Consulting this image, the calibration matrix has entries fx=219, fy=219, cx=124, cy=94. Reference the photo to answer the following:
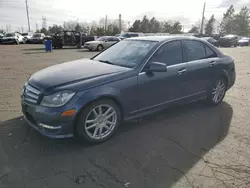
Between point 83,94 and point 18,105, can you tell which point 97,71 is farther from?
point 18,105

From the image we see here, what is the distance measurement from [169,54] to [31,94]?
8.21 ft

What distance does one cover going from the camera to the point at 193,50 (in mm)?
4574

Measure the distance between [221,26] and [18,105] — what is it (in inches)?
3327

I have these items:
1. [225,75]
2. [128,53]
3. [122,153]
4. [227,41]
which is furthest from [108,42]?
[122,153]

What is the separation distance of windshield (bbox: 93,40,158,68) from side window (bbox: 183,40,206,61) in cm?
79

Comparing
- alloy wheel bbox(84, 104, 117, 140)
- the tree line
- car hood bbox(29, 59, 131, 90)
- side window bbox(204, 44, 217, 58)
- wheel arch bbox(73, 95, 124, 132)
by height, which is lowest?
alloy wheel bbox(84, 104, 117, 140)

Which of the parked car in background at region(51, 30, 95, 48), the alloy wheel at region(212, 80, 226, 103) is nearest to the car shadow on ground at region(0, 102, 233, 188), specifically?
the alloy wheel at region(212, 80, 226, 103)

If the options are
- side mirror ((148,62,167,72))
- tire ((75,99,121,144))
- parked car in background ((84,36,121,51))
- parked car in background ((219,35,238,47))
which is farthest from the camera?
parked car in background ((219,35,238,47))

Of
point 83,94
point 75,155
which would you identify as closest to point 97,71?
point 83,94

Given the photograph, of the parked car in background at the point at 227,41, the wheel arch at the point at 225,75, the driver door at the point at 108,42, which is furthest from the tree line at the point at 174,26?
the wheel arch at the point at 225,75

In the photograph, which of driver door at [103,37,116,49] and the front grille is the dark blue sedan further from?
driver door at [103,37,116,49]

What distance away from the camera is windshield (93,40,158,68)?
12.5 ft

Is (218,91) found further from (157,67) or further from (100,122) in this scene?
(100,122)

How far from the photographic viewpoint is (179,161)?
3016 mm
